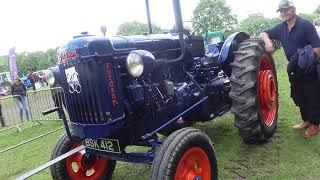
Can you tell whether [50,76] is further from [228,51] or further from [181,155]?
[228,51]

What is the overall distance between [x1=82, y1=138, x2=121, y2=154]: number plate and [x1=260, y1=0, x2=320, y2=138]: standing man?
8.53ft

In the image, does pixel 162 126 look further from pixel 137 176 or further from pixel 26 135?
pixel 26 135

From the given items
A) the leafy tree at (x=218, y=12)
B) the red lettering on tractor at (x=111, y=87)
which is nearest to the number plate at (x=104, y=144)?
the red lettering on tractor at (x=111, y=87)

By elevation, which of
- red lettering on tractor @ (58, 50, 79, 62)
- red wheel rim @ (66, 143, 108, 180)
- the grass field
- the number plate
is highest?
red lettering on tractor @ (58, 50, 79, 62)

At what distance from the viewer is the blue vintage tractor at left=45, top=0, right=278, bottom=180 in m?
3.43

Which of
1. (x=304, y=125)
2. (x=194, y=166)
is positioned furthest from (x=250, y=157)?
(x=194, y=166)

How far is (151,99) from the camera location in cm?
381

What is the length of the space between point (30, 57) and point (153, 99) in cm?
6526

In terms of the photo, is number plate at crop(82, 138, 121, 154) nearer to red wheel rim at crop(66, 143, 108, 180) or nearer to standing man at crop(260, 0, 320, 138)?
red wheel rim at crop(66, 143, 108, 180)

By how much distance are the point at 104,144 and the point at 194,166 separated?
0.91 metres

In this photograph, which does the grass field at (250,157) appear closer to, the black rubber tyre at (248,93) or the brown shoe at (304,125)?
the brown shoe at (304,125)

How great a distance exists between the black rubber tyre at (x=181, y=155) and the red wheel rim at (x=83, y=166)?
1.33 metres

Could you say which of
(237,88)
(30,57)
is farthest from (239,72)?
(30,57)

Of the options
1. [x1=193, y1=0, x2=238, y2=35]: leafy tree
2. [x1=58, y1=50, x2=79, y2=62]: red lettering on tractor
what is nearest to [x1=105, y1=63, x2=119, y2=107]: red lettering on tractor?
[x1=58, y1=50, x2=79, y2=62]: red lettering on tractor
